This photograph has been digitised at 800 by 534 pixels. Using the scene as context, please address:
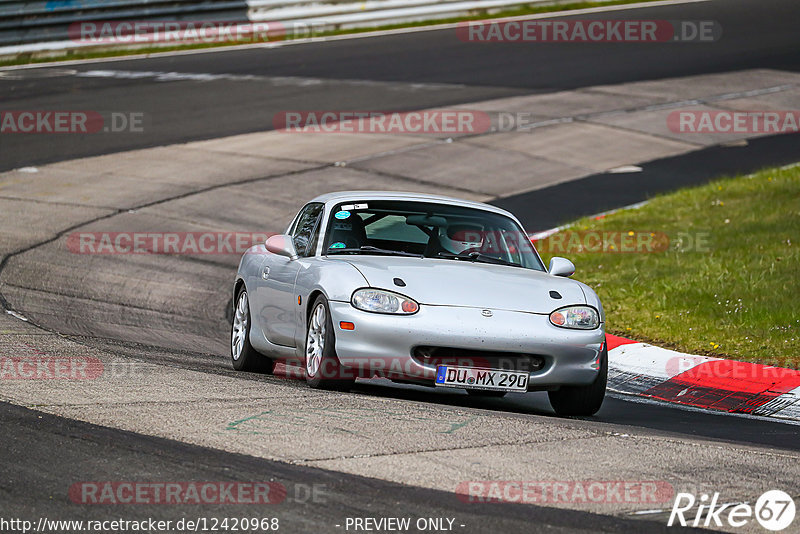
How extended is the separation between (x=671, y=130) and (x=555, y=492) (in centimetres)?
1804

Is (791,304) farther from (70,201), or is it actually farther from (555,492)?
(70,201)

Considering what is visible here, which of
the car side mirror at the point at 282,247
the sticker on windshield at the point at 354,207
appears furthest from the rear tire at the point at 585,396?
the car side mirror at the point at 282,247

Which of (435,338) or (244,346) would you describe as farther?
(244,346)

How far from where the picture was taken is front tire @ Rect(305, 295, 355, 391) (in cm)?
762

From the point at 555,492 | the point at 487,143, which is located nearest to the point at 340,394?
the point at 555,492

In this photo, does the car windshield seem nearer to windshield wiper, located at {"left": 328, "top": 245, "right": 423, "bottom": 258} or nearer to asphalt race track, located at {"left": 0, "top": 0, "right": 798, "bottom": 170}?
windshield wiper, located at {"left": 328, "top": 245, "right": 423, "bottom": 258}

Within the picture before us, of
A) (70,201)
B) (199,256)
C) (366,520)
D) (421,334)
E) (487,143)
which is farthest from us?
(487,143)

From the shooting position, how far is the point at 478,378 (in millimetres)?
7488

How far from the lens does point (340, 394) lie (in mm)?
7477

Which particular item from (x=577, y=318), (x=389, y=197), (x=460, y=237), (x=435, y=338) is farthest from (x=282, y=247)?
(x=577, y=318)

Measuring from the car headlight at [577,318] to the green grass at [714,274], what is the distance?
2374 mm

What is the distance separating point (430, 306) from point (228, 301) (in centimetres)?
561

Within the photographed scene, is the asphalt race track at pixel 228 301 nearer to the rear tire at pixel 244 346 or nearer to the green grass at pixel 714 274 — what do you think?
the rear tire at pixel 244 346

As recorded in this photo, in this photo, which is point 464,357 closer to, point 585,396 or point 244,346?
point 585,396
